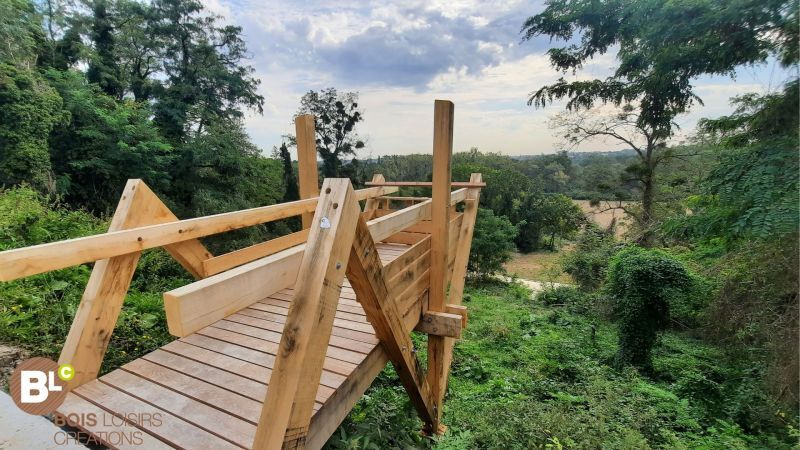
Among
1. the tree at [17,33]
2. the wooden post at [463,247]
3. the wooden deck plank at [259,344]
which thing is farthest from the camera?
the tree at [17,33]

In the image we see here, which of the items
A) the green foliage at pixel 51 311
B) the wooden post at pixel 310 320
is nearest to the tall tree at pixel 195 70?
the green foliage at pixel 51 311

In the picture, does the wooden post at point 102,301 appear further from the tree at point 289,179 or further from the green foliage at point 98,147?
the tree at point 289,179

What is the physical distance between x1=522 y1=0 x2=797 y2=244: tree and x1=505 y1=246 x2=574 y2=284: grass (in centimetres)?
349

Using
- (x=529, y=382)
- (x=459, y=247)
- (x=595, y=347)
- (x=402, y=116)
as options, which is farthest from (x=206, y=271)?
(x=402, y=116)

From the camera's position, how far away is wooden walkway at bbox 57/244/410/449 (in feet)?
4.69

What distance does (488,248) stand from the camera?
1592 centimetres

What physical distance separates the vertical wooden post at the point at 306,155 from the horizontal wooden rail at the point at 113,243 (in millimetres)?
971

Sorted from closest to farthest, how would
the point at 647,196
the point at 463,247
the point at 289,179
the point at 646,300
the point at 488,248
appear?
the point at 463,247 → the point at 646,300 → the point at 647,196 → the point at 488,248 → the point at 289,179

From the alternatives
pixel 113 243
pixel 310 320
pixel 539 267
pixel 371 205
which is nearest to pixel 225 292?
pixel 310 320

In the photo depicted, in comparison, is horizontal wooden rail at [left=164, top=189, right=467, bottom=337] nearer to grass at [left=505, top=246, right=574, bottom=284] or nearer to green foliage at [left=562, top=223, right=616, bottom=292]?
green foliage at [left=562, top=223, right=616, bottom=292]

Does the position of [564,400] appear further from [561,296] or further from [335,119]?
[335,119]

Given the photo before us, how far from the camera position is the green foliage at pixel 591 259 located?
1177 centimetres

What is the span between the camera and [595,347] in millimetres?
7398

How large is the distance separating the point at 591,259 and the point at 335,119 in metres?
14.4
